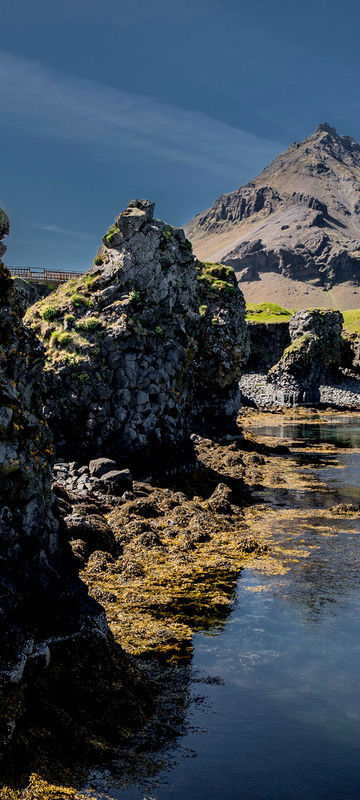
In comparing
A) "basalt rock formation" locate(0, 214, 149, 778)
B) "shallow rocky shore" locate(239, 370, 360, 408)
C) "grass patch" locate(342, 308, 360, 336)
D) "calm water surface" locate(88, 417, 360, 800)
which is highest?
"grass patch" locate(342, 308, 360, 336)

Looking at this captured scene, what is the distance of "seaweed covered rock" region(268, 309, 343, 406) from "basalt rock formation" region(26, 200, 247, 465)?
87200 millimetres

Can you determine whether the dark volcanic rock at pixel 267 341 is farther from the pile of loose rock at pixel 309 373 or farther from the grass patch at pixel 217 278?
the grass patch at pixel 217 278

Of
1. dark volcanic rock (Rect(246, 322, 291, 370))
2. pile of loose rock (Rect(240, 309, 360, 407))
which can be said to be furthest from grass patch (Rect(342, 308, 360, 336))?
dark volcanic rock (Rect(246, 322, 291, 370))

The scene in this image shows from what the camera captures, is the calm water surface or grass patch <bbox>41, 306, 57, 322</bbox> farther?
grass patch <bbox>41, 306, 57, 322</bbox>

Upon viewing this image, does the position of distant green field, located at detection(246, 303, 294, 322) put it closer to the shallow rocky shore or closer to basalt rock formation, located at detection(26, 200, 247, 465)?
the shallow rocky shore

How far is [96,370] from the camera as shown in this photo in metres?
42.6

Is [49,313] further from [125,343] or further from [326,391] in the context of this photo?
[326,391]

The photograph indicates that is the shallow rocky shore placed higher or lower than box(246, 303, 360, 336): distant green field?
lower

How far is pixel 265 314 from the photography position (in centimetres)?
17512

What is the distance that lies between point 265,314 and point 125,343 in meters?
136

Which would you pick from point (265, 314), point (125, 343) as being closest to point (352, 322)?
point (265, 314)

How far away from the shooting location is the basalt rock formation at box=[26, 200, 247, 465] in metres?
42.0

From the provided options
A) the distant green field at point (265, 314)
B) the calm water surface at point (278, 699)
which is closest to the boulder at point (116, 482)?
the calm water surface at point (278, 699)

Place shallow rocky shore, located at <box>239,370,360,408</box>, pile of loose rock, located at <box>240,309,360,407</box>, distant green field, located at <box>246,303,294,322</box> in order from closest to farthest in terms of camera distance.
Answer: pile of loose rock, located at <box>240,309,360,407</box>, shallow rocky shore, located at <box>239,370,360,408</box>, distant green field, located at <box>246,303,294,322</box>
